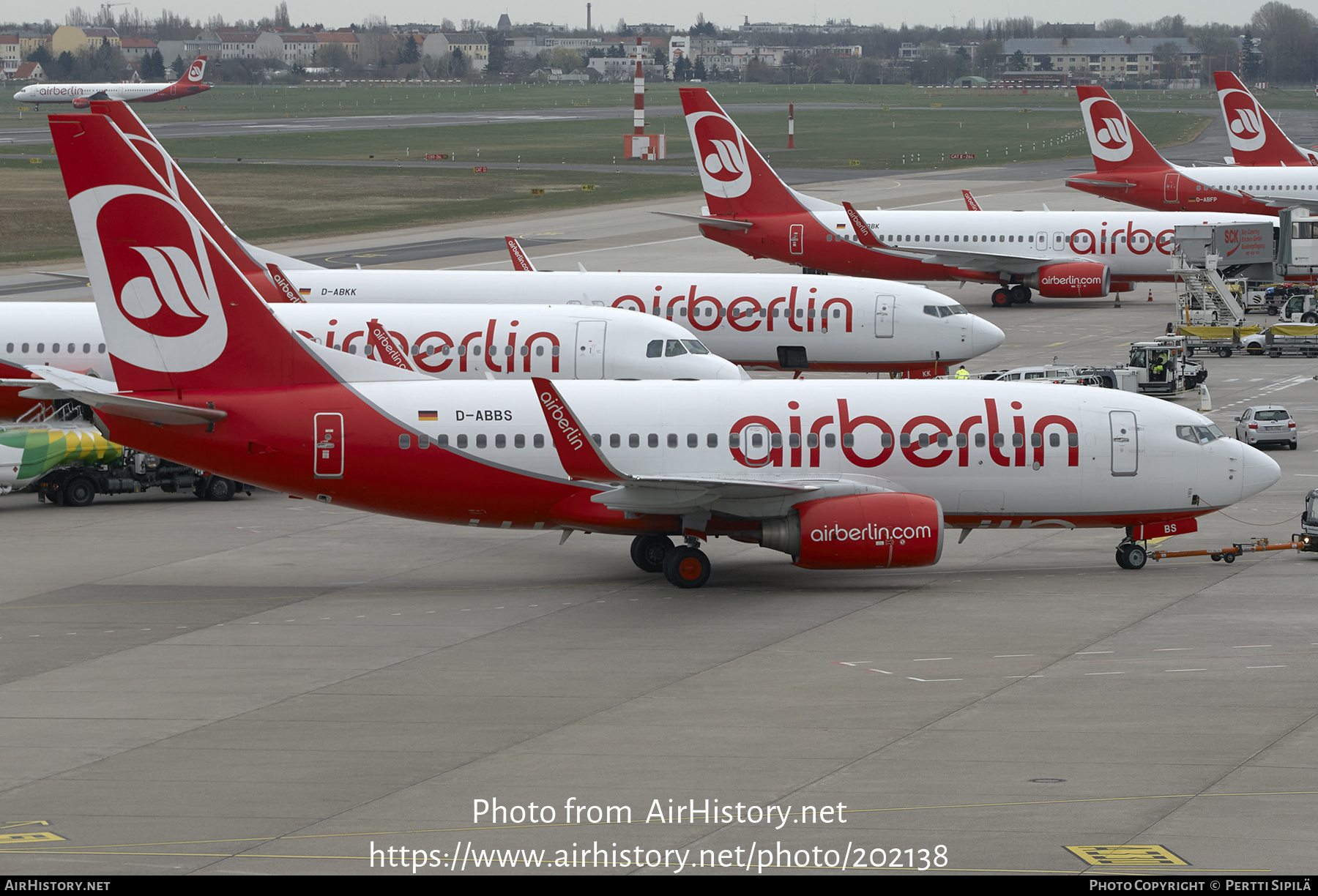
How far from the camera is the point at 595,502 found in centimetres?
3678

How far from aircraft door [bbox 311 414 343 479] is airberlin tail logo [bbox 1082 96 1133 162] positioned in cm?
7824

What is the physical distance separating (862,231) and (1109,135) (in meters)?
30.0

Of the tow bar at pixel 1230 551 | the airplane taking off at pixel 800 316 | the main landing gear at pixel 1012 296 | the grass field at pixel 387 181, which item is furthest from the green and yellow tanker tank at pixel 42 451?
the grass field at pixel 387 181

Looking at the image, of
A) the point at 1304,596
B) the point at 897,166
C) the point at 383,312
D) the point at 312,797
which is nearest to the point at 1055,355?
the point at 383,312

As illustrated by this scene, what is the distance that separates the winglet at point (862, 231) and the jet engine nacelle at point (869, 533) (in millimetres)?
48871

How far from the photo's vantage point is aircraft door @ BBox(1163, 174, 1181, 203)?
102688 millimetres

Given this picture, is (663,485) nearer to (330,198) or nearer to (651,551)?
(651,551)

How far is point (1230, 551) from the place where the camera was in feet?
127

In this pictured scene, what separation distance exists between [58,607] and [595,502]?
38.4 feet

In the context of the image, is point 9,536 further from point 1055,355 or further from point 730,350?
point 1055,355

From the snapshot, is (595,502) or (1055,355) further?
(1055,355)

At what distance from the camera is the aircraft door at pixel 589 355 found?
1992 inches

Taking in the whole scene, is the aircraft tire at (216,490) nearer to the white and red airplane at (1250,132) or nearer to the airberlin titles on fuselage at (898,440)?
the airberlin titles on fuselage at (898,440)

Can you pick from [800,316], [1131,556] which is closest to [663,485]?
[1131,556]
